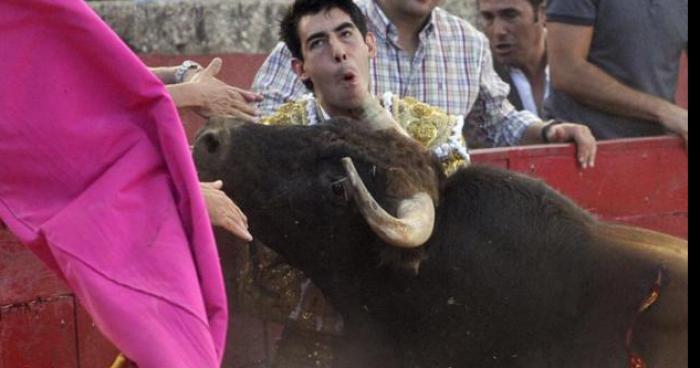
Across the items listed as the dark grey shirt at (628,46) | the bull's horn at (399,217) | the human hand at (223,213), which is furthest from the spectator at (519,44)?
the human hand at (223,213)

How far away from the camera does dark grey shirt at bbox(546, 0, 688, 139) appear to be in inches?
239

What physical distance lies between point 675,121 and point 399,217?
8.39 ft

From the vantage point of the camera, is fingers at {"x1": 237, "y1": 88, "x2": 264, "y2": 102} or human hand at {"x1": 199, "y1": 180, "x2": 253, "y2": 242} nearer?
human hand at {"x1": 199, "y1": 180, "x2": 253, "y2": 242}

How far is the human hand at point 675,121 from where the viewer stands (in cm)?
623

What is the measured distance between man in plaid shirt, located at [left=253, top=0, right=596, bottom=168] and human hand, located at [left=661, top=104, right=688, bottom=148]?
810 millimetres

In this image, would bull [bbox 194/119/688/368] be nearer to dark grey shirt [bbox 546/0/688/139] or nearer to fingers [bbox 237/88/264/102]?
fingers [bbox 237/88/264/102]

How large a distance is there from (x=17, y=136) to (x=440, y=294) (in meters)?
1.68

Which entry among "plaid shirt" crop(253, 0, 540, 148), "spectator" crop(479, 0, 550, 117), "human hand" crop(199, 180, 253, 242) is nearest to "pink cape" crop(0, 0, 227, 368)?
"human hand" crop(199, 180, 253, 242)

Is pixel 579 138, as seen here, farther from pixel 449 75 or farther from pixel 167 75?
pixel 167 75

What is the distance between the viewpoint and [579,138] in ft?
18.8

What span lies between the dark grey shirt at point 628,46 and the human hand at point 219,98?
89.3 inches

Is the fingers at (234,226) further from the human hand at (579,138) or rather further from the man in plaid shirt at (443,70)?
the human hand at (579,138)

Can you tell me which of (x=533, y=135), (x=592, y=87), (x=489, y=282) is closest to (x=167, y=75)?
(x=489, y=282)

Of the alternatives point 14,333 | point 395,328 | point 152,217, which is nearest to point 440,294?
point 395,328
